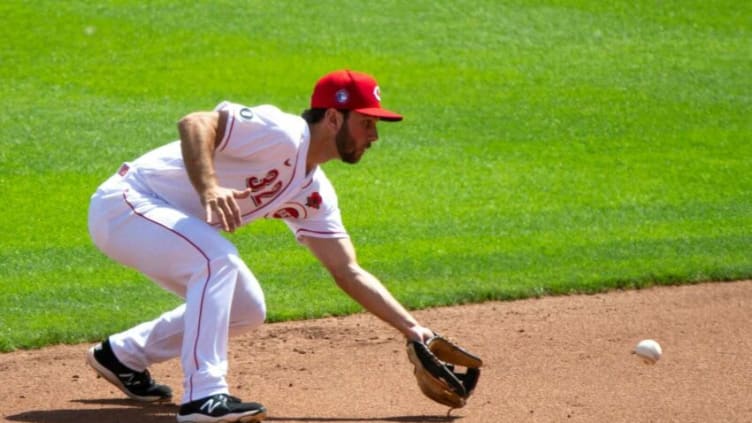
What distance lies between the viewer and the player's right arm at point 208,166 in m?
4.77

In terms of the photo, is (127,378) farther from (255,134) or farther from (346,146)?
(346,146)

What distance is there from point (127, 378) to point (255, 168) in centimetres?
121

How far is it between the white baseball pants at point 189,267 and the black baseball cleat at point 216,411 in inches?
1.2

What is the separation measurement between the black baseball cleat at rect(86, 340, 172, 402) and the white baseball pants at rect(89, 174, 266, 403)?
0.26 metres

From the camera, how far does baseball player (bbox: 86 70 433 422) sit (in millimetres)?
4930

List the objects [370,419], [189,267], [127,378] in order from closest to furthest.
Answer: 1. [189,267]
2. [370,419]
3. [127,378]

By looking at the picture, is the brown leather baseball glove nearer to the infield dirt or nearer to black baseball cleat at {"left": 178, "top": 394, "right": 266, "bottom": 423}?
the infield dirt

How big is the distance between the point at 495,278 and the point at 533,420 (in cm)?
305

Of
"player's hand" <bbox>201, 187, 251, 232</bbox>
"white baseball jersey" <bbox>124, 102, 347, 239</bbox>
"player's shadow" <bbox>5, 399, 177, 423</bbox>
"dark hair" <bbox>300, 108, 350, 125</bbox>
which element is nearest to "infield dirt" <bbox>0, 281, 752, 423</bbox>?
"player's shadow" <bbox>5, 399, 177, 423</bbox>

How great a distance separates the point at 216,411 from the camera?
16.0ft

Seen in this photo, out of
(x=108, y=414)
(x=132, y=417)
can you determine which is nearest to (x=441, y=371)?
(x=132, y=417)

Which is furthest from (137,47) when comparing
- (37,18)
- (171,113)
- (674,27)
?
(674,27)

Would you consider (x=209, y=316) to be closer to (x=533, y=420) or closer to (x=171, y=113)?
(x=533, y=420)

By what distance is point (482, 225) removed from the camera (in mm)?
9859
